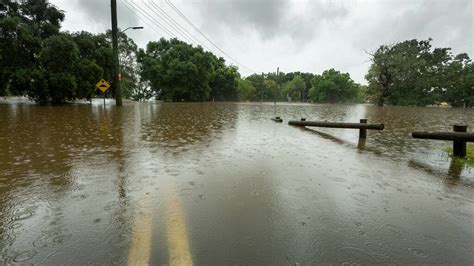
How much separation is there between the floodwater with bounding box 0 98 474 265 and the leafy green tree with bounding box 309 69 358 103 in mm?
83142

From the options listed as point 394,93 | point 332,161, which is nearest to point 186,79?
point 394,93

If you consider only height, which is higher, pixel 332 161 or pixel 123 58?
pixel 123 58

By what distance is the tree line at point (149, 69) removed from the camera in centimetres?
2150

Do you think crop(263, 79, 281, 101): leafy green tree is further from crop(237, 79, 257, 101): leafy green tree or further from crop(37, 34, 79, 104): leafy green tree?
crop(37, 34, 79, 104): leafy green tree

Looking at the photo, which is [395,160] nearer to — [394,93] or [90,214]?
[90,214]

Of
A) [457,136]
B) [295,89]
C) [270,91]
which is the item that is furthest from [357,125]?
[295,89]

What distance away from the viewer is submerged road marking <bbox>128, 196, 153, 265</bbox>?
2.16 meters

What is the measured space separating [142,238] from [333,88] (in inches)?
3448

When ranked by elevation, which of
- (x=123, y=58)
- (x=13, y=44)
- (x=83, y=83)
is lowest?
(x=83, y=83)

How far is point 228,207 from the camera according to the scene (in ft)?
10.3

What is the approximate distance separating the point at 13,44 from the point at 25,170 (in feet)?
75.6

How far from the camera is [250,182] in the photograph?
13.5 feet

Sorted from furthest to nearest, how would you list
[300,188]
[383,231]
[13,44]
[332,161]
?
[13,44] → [332,161] → [300,188] → [383,231]

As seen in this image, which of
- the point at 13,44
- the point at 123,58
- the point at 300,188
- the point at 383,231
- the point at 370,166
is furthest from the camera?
the point at 123,58
